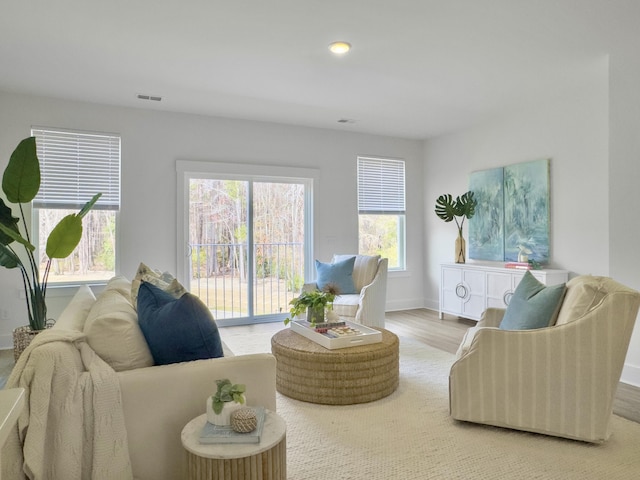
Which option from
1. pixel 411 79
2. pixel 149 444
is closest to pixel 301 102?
pixel 411 79

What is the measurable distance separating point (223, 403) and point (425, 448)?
126 centimetres

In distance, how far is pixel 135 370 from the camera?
1.76m

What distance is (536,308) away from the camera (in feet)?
8.26

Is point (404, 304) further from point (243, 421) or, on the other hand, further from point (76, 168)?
point (243, 421)

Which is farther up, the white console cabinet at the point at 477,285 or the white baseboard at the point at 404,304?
the white console cabinet at the point at 477,285

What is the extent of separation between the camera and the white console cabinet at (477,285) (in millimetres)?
4527

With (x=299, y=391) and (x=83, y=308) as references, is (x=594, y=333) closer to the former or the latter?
(x=299, y=391)

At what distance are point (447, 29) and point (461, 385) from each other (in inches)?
92.6

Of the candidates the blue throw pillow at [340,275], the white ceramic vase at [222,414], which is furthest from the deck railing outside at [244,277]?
the white ceramic vase at [222,414]

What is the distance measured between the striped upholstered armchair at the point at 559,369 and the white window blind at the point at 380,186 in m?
3.81

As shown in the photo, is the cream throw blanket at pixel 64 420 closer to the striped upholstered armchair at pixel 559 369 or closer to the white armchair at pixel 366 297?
the striped upholstered armchair at pixel 559 369

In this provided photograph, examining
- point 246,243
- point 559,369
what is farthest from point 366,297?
point 559,369

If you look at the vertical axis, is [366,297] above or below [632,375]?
above

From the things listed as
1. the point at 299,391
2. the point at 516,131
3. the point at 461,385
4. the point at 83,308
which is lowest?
the point at 299,391
